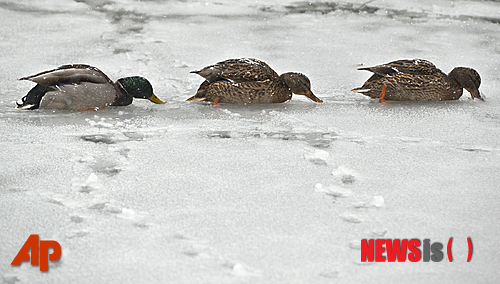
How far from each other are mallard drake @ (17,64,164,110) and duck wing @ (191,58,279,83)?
704 mm

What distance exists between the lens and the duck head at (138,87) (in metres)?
3.65

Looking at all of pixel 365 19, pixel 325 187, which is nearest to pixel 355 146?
pixel 325 187

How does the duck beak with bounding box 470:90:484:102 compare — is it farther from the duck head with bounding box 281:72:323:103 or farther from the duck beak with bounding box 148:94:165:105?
the duck beak with bounding box 148:94:165:105

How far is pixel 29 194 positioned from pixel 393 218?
1.52 metres

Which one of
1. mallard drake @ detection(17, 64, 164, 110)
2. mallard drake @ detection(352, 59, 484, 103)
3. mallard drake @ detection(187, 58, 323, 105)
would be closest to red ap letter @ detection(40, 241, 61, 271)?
mallard drake @ detection(17, 64, 164, 110)

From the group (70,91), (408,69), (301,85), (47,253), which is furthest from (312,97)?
(47,253)

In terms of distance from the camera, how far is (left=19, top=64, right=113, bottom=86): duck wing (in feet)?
11.3

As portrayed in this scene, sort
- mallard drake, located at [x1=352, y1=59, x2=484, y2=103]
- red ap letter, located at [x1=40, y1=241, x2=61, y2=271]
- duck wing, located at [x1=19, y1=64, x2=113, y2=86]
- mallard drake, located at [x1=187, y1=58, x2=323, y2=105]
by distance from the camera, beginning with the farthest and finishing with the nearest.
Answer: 1. mallard drake, located at [x1=352, y1=59, x2=484, y2=103]
2. mallard drake, located at [x1=187, y1=58, x2=323, y2=105]
3. duck wing, located at [x1=19, y1=64, x2=113, y2=86]
4. red ap letter, located at [x1=40, y1=241, x2=61, y2=271]

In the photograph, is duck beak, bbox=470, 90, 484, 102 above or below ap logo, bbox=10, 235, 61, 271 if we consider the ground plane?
above

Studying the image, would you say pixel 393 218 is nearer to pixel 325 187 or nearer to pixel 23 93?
pixel 325 187

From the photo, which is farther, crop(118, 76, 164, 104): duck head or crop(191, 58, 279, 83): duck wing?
crop(191, 58, 279, 83): duck wing

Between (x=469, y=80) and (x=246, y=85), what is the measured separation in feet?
5.67

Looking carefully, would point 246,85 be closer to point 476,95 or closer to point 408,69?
point 408,69

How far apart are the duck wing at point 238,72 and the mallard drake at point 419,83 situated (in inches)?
30.6
